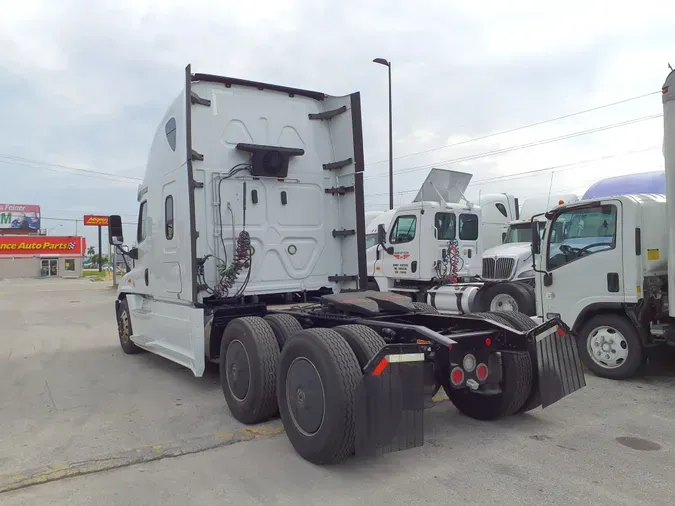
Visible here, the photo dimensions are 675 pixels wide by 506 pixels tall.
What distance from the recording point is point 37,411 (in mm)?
5770

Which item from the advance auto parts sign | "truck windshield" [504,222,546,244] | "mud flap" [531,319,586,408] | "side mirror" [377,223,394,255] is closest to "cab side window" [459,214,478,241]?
"truck windshield" [504,222,546,244]

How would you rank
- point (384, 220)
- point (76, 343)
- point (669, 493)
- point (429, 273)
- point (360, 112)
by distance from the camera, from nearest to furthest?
1. point (669, 493)
2. point (360, 112)
3. point (76, 343)
4. point (429, 273)
5. point (384, 220)

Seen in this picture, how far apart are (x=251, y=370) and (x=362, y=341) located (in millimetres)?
1427

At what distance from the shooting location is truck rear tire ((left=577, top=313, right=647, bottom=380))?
6515mm

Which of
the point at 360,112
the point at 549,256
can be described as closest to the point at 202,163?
the point at 360,112

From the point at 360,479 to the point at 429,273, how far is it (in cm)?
804

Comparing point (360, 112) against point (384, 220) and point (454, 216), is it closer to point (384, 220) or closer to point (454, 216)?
point (454, 216)

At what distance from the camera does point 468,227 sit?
1223 cm

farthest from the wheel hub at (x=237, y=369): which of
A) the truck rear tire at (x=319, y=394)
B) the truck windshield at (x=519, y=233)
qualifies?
the truck windshield at (x=519, y=233)

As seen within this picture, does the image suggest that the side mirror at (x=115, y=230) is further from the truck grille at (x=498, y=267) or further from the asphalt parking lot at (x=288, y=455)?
the truck grille at (x=498, y=267)

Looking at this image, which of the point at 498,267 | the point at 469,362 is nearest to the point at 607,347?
the point at 469,362

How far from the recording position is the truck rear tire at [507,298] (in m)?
9.80

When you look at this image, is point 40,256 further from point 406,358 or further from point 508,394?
point 406,358

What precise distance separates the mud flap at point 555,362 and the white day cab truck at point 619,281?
204cm
